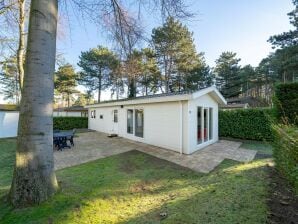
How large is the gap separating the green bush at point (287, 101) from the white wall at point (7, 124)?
701 inches

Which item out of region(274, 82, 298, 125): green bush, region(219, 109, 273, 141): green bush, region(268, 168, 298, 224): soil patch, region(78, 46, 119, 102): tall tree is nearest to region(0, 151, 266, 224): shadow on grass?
region(268, 168, 298, 224): soil patch

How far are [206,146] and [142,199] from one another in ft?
24.4

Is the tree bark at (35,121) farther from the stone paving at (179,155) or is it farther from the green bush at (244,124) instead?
the green bush at (244,124)

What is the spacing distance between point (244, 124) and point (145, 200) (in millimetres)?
10804

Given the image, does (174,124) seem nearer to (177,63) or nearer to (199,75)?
(177,63)

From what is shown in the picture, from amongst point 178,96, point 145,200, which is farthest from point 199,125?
point 145,200

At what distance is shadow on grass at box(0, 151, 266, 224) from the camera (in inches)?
131

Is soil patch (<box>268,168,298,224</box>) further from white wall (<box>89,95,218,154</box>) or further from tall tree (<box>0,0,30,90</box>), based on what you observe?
tall tree (<box>0,0,30,90</box>)

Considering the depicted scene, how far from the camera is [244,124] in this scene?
13.3 meters

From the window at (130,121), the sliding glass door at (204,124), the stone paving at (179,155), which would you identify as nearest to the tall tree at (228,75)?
the sliding glass door at (204,124)

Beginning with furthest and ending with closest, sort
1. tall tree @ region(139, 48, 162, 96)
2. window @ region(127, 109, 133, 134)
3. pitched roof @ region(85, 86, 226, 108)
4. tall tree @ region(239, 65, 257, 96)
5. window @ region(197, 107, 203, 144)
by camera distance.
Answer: tall tree @ region(239, 65, 257, 96) → tall tree @ region(139, 48, 162, 96) → window @ region(127, 109, 133, 134) → window @ region(197, 107, 203, 144) → pitched roof @ region(85, 86, 226, 108)

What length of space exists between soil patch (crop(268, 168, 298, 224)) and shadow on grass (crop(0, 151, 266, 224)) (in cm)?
14

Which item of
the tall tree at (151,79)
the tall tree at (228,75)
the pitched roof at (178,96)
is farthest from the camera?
the tall tree at (228,75)

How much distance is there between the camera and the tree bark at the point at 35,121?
3.89 m
